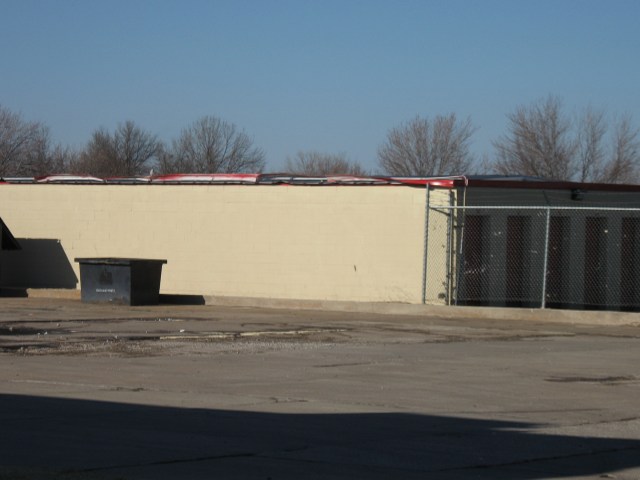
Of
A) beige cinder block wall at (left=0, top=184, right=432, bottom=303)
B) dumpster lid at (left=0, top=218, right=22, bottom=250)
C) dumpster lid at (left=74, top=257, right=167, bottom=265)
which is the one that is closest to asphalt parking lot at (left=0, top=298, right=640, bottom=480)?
beige cinder block wall at (left=0, top=184, right=432, bottom=303)

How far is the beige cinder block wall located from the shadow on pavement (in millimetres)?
16608

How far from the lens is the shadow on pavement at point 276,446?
750 cm

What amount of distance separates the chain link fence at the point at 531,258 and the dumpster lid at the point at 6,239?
11.9 metres

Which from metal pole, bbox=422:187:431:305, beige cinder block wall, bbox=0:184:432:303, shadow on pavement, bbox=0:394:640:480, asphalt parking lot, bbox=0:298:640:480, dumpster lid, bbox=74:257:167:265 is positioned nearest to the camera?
shadow on pavement, bbox=0:394:640:480

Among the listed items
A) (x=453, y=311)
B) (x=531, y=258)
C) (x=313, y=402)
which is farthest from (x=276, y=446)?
(x=531, y=258)

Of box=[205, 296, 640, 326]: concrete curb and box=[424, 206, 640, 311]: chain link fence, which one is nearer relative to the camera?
box=[205, 296, 640, 326]: concrete curb

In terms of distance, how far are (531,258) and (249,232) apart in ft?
23.1

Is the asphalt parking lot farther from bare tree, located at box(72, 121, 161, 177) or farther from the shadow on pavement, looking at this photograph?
bare tree, located at box(72, 121, 161, 177)

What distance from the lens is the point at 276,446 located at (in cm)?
845

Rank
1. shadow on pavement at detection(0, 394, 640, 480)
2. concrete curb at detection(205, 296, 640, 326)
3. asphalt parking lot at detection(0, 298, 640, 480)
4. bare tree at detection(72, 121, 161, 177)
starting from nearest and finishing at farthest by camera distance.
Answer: shadow on pavement at detection(0, 394, 640, 480) < asphalt parking lot at detection(0, 298, 640, 480) < concrete curb at detection(205, 296, 640, 326) < bare tree at detection(72, 121, 161, 177)

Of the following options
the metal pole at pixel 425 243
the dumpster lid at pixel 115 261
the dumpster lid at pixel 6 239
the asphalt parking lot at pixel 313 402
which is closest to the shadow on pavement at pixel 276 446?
the asphalt parking lot at pixel 313 402

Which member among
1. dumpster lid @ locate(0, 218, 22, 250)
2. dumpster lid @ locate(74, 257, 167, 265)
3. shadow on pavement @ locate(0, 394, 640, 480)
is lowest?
shadow on pavement @ locate(0, 394, 640, 480)

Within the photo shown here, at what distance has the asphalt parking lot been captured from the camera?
25.7 ft

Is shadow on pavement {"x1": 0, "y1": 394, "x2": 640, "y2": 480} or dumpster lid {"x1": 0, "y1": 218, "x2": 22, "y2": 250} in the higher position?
dumpster lid {"x1": 0, "y1": 218, "x2": 22, "y2": 250}
